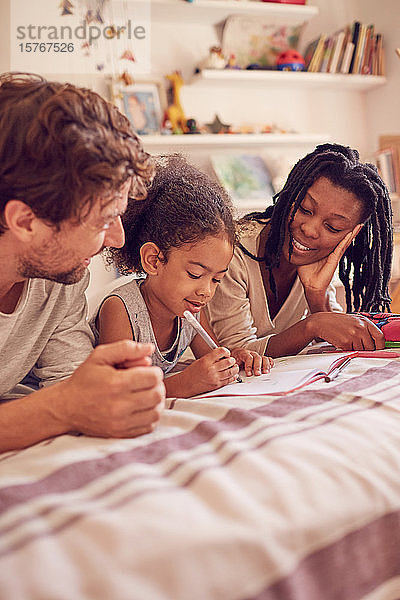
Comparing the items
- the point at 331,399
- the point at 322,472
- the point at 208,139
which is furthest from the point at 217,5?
the point at 322,472

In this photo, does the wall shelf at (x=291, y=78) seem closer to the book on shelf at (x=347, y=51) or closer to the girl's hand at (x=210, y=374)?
the book on shelf at (x=347, y=51)

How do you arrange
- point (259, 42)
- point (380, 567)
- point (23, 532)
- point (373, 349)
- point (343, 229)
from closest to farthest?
1. point (23, 532)
2. point (380, 567)
3. point (373, 349)
4. point (343, 229)
5. point (259, 42)

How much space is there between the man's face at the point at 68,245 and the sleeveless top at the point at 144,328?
16.7 inches

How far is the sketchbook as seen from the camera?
3.29ft

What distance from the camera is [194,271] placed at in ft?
4.39

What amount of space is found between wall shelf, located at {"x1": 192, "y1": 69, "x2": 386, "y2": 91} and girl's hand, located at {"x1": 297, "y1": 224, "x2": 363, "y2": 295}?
1.89 m

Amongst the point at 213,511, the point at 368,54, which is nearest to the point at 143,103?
the point at 368,54

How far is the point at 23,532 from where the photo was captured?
1.70 feet

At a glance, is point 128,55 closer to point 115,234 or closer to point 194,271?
point 194,271

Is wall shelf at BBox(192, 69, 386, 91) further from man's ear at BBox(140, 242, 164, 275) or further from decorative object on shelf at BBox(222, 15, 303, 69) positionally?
man's ear at BBox(140, 242, 164, 275)

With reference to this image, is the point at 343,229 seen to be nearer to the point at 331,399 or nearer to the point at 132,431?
the point at 331,399

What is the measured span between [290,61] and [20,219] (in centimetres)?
289

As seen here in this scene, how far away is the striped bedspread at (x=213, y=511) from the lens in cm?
49

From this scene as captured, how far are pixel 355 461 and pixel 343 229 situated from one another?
0.99 m
